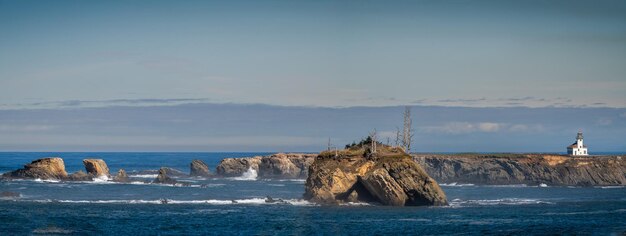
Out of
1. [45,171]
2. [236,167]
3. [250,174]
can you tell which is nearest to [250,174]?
[250,174]

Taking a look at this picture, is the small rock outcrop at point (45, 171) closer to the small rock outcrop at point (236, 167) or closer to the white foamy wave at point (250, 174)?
the small rock outcrop at point (236, 167)

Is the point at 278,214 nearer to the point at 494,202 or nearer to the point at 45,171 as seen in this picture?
the point at 494,202

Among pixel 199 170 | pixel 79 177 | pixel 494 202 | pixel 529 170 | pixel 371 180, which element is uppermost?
pixel 529 170

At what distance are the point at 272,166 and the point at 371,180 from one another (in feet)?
269

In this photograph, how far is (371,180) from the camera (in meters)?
89.4

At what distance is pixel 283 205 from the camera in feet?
301

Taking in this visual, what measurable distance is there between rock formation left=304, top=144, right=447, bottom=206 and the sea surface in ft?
6.90

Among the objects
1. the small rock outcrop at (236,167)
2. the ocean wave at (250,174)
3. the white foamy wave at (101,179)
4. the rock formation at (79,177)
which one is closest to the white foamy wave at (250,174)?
the ocean wave at (250,174)

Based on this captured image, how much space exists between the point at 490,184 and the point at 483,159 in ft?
31.9

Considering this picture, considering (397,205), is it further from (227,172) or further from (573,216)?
(227,172)

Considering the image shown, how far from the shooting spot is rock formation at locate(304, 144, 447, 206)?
88.8 metres

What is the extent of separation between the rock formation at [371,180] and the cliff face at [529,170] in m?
59.7

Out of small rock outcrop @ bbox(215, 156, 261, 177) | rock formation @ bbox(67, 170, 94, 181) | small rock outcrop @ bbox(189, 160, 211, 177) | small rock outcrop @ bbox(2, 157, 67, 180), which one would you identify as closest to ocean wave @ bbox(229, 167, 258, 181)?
small rock outcrop @ bbox(215, 156, 261, 177)

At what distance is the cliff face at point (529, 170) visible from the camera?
485 ft
